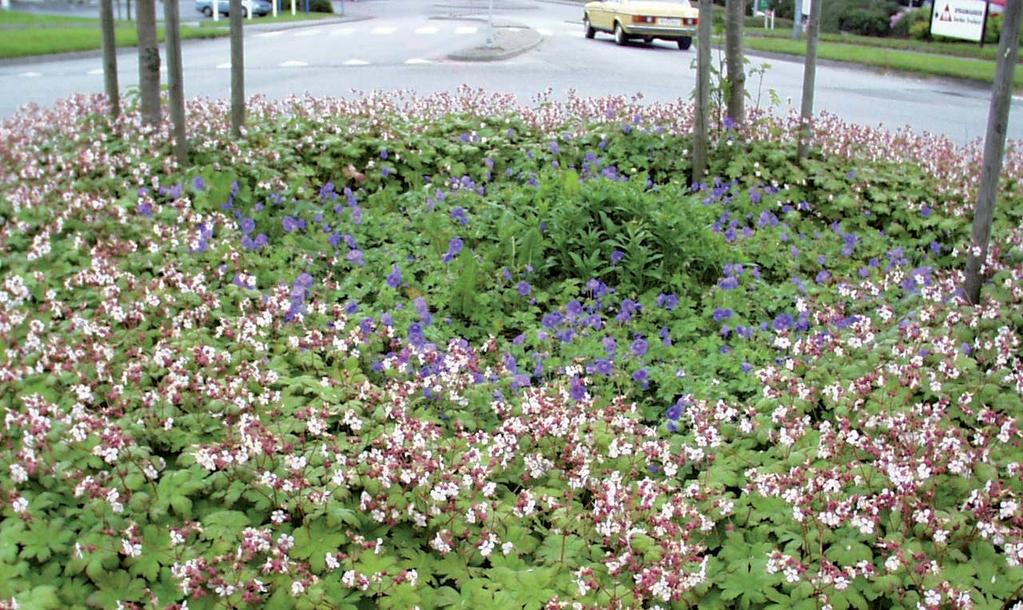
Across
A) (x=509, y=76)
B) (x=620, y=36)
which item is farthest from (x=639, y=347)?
(x=620, y=36)

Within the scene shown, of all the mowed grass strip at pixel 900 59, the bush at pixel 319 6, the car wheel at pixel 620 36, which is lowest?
the mowed grass strip at pixel 900 59

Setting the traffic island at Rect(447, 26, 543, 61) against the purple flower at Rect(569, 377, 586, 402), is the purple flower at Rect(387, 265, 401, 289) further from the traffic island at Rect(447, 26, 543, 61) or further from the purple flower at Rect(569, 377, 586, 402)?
the traffic island at Rect(447, 26, 543, 61)

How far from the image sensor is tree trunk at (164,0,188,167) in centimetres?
736

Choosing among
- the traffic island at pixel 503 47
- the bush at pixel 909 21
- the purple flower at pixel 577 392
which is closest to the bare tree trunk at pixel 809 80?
the purple flower at pixel 577 392

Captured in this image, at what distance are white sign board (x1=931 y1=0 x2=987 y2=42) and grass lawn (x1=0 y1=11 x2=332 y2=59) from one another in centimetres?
1989

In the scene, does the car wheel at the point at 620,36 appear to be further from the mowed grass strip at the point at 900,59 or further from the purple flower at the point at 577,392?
the purple flower at the point at 577,392

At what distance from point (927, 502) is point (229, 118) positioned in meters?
6.80

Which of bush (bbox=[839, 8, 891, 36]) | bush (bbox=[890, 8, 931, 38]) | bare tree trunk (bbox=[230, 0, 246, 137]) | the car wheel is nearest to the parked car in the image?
the car wheel

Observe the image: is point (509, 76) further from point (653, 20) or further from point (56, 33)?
point (56, 33)

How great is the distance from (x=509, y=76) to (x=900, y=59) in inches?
415

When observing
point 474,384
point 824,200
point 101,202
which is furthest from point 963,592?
point 101,202

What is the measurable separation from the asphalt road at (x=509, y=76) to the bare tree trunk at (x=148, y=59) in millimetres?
3435

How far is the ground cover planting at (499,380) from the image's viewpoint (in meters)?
3.24

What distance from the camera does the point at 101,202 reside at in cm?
633
